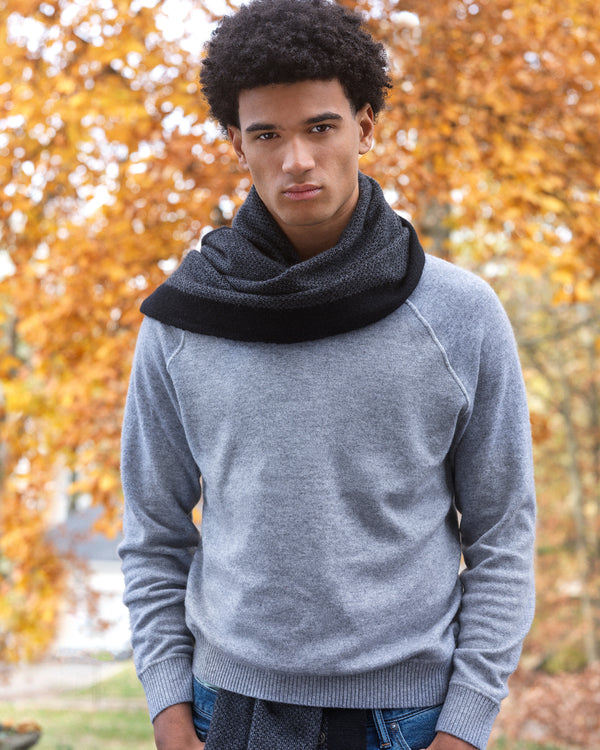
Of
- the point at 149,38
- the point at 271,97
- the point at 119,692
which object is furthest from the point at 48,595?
the point at 119,692

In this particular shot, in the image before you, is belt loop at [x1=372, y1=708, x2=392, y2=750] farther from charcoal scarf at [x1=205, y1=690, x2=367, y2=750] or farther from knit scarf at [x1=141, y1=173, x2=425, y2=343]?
knit scarf at [x1=141, y1=173, x2=425, y2=343]

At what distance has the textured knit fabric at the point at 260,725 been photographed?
1359 millimetres

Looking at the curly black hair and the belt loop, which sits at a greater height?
the curly black hair

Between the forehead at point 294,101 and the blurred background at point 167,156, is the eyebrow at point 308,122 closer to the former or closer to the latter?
the forehead at point 294,101

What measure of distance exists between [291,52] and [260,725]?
116 cm

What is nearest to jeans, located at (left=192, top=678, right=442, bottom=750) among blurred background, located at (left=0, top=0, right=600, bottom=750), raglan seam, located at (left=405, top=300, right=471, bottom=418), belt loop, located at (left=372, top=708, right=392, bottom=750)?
belt loop, located at (left=372, top=708, right=392, bottom=750)

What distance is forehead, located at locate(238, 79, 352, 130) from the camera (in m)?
1.41

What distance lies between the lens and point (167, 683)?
1525mm

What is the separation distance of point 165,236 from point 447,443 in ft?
8.65

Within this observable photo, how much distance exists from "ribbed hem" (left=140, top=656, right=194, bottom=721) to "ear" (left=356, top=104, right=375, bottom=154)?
106cm

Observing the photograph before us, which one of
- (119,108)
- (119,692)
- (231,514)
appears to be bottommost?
(119,692)

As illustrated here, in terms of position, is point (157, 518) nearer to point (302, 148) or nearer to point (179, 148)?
point (302, 148)

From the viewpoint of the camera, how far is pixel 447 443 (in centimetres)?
144

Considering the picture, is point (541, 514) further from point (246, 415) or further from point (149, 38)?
point (246, 415)
